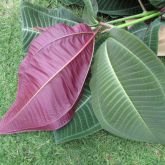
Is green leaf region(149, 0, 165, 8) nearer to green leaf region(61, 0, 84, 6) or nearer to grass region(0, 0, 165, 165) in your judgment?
green leaf region(61, 0, 84, 6)

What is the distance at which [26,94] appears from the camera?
146cm

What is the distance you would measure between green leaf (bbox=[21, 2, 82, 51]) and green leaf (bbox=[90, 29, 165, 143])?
A: 40 centimetres

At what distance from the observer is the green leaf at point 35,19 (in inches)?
67.0

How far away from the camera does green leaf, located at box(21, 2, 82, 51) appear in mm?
1701

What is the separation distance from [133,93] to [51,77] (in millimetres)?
319

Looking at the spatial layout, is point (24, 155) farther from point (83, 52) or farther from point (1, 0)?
point (1, 0)

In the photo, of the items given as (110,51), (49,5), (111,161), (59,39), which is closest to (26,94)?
(59,39)

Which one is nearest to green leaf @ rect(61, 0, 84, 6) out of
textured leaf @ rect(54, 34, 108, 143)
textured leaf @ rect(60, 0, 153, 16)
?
textured leaf @ rect(60, 0, 153, 16)

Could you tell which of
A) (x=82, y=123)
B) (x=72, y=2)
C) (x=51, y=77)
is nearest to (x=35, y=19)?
(x=72, y=2)

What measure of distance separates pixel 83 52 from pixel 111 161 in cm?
54

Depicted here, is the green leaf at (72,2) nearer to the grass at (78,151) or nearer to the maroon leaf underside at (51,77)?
the maroon leaf underside at (51,77)

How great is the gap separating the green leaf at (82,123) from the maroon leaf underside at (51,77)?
10cm

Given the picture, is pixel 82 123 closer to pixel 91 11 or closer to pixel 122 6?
pixel 91 11

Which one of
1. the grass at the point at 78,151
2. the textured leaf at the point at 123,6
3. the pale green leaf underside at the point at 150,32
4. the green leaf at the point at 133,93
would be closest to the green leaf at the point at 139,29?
the pale green leaf underside at the point at 150,32
